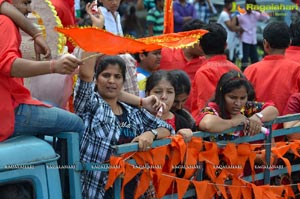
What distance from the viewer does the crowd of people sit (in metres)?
3.17

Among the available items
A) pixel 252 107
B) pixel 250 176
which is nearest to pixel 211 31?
pixel 252 107

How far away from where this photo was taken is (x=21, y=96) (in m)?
3.25

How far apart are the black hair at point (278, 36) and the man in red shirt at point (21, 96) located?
2.56 metres

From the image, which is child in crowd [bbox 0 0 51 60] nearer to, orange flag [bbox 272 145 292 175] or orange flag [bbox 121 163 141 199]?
orange flag [bbox 121 163 141 199]

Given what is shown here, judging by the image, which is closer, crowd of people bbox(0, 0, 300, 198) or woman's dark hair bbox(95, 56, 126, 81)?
crowd of people bbox(0, 0, 300, 198)

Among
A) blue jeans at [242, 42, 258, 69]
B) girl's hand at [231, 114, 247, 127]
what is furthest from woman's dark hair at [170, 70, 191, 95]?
blue jeans at [242, 42, 258, 69]

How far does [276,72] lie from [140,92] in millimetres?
1053

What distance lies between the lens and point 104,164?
3320 millimetres

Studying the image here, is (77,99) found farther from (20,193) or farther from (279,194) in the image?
(279,194)

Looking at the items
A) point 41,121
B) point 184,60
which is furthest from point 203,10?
point 41,121

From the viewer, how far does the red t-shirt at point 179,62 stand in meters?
6.02

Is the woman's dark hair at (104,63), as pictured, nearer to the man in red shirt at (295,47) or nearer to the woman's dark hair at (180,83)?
the woman's dark hair at (180,83)

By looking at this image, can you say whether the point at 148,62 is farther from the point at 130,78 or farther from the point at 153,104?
the point at 153,104

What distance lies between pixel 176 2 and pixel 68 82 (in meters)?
8.84
